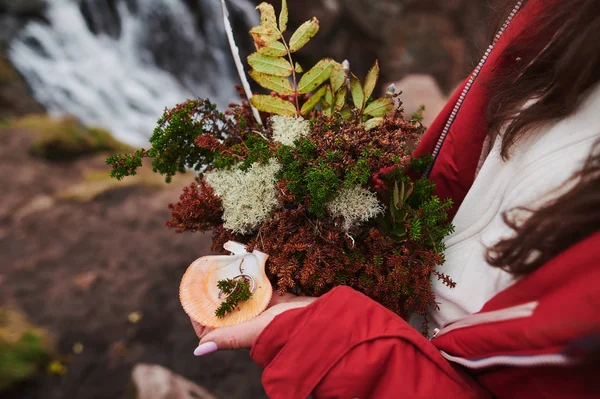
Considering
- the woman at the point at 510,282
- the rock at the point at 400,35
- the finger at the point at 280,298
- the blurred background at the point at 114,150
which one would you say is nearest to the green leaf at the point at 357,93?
the woman at the point at 510,282

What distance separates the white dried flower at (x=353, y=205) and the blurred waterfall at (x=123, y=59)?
5.91m

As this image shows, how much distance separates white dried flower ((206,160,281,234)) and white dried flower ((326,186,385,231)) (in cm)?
20

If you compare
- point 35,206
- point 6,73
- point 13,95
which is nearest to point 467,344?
point 35,206

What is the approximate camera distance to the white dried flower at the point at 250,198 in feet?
3.95

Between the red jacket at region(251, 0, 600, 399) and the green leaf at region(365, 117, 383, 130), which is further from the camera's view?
the green leaf at region(365, 117, 383, 130)

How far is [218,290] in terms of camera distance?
3.98 ft

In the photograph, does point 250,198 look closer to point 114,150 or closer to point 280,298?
point 280,298

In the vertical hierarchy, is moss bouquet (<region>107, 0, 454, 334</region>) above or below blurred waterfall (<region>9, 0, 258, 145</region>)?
above

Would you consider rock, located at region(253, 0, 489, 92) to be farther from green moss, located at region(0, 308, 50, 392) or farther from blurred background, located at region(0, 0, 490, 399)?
green moss, located at region(0, 308, 50, 392)

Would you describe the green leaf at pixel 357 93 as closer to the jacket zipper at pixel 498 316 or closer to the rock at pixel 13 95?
the jacket zipper at pixel 498 316

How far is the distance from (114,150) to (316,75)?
5.48m

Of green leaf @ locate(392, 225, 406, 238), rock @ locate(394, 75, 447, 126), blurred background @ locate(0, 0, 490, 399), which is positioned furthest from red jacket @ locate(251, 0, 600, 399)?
rock @ locate(394, 75, 447, 126)

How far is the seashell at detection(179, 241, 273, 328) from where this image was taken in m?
1.18

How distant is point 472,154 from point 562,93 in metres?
0.39
